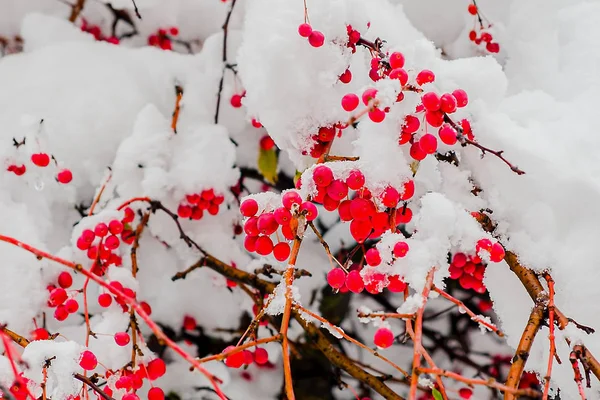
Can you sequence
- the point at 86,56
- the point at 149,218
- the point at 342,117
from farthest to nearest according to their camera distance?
the point at 86,56 → the point at 149,218 → the point at 342,117

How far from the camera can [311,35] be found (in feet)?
2.88

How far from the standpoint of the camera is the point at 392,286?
777mm

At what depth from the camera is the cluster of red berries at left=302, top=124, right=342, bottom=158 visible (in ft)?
2.97

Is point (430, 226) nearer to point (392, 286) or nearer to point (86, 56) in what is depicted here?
point (392, 286)

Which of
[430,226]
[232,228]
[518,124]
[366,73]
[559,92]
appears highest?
[559,92]

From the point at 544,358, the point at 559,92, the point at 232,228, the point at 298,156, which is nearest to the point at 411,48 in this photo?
the point at 298,156

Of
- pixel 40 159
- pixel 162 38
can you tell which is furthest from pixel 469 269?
pixel 162 38

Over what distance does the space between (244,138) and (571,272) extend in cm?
102

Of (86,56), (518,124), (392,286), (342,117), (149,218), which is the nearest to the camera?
(392,286)

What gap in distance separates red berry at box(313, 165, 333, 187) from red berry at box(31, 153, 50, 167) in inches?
33.6

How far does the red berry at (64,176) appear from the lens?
4.28ft

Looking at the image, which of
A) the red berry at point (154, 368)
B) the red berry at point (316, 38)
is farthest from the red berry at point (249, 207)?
the red berry at point (154, 368)

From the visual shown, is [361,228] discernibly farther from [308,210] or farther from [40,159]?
[40,159]

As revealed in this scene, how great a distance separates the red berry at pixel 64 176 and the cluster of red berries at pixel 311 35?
79 centimetres
